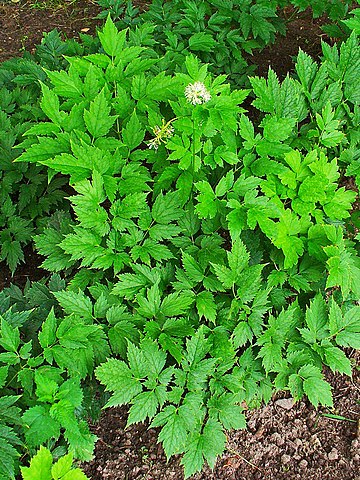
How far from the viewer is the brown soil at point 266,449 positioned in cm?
290

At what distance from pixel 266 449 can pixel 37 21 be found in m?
5.01

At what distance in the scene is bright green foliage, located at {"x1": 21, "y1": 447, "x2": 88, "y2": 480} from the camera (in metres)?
2.14

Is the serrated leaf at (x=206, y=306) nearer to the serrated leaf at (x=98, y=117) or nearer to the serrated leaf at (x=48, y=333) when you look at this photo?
the serrated leaf at (x=48, y=333)

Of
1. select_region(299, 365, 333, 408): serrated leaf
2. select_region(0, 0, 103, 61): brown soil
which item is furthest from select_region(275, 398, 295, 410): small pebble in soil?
select_region(0, 0, 103, 61): brown soil

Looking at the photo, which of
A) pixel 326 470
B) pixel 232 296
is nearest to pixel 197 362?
pixel 232 296

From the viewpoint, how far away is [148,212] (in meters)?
2.79

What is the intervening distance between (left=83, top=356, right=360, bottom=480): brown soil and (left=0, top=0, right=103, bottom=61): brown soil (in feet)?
13.7

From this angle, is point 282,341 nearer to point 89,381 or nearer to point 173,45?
point 89,381

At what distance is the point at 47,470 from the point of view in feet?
Result: 7.13

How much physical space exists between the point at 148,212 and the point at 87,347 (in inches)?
28.4

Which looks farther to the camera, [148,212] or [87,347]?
[148,212]

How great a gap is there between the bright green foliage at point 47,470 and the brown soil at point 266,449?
0.75 m

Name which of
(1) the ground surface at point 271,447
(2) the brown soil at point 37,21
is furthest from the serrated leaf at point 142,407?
(2) the brown soil at point 37,21

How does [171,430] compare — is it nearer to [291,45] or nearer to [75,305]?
[75,305]
